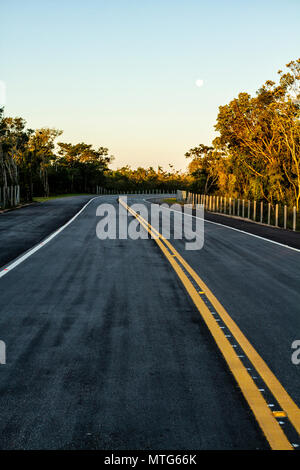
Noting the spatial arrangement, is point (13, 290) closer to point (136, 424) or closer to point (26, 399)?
point (26, 399)

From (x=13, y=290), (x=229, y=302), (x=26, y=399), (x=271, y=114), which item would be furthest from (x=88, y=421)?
(x=271, y=114)

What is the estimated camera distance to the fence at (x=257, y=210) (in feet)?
85.0

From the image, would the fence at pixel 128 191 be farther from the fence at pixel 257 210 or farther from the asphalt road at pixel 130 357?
the asphalt road at pixel 130 357

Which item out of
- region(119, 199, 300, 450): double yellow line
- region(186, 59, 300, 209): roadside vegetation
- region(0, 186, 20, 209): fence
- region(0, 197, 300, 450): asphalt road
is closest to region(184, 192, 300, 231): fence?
region(186, 59, 300, 209): roadside vegetation

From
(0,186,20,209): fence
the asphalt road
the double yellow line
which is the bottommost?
the asphalt road

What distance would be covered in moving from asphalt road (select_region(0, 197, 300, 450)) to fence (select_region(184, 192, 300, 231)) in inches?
644

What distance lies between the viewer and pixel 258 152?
128 feet

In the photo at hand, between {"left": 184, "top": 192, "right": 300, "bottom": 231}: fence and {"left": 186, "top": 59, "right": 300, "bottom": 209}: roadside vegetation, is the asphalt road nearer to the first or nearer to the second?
{"left": 184, "top": 192, "right": 300, "bottom": 231}: fence

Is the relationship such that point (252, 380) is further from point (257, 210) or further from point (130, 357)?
point (257, 210)

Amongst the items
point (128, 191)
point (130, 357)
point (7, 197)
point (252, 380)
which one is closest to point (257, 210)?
point (7, 197)

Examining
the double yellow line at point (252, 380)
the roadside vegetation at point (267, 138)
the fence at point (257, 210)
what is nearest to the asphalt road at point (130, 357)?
the double yellow line at point (252, 380)

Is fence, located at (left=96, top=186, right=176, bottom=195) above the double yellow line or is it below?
above

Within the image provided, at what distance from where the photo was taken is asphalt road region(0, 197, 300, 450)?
345 cm

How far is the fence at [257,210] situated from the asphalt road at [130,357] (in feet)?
53.6
